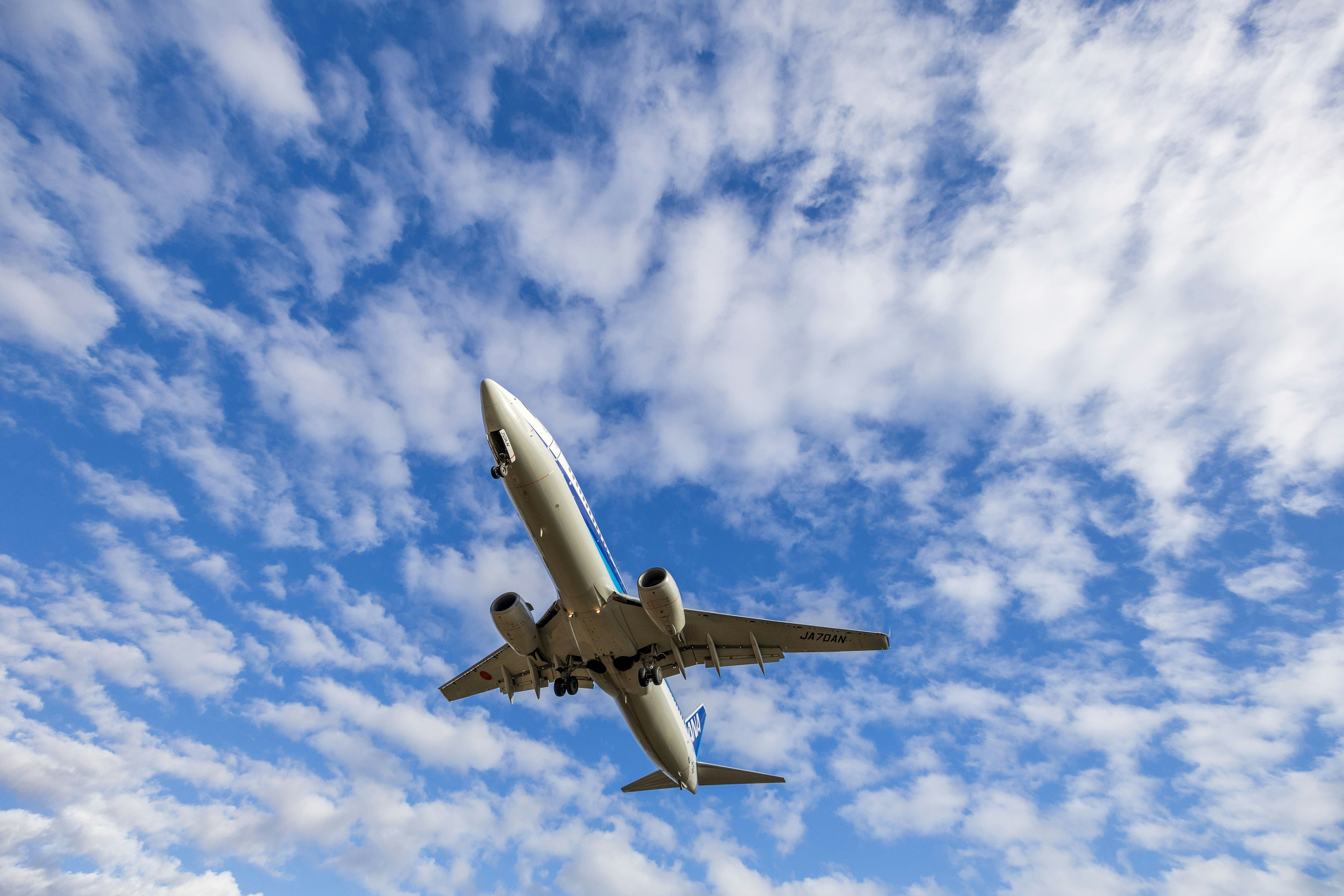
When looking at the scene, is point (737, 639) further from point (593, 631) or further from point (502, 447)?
point (502, 447)

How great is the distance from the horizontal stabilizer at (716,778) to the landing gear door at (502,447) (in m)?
18.1

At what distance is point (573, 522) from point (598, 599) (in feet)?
9.39

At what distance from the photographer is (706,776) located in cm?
3091

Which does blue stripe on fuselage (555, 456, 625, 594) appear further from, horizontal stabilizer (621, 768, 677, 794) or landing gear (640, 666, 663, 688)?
horizontal stabilizer (621, 768, 677, 794)

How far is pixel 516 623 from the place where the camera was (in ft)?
75.7

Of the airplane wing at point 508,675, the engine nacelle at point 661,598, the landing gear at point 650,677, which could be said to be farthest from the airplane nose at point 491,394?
the landing gear at point 650,677

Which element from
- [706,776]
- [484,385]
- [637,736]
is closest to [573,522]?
[484,385]

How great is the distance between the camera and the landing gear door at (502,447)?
713 inches

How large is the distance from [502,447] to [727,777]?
797 inches

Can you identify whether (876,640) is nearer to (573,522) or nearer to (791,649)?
(791,649)

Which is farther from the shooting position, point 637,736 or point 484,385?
point 637,736

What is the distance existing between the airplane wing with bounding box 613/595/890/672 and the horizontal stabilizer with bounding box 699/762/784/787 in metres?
8.03

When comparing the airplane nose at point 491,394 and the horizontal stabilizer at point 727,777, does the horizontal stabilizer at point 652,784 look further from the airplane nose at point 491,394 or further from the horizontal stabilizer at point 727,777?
the airplane nose at point 491,394

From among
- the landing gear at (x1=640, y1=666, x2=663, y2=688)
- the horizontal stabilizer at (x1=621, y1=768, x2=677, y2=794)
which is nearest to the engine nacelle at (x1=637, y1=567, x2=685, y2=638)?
the landing gear at (x1=640, y1=666, x2=663, y2=688)
